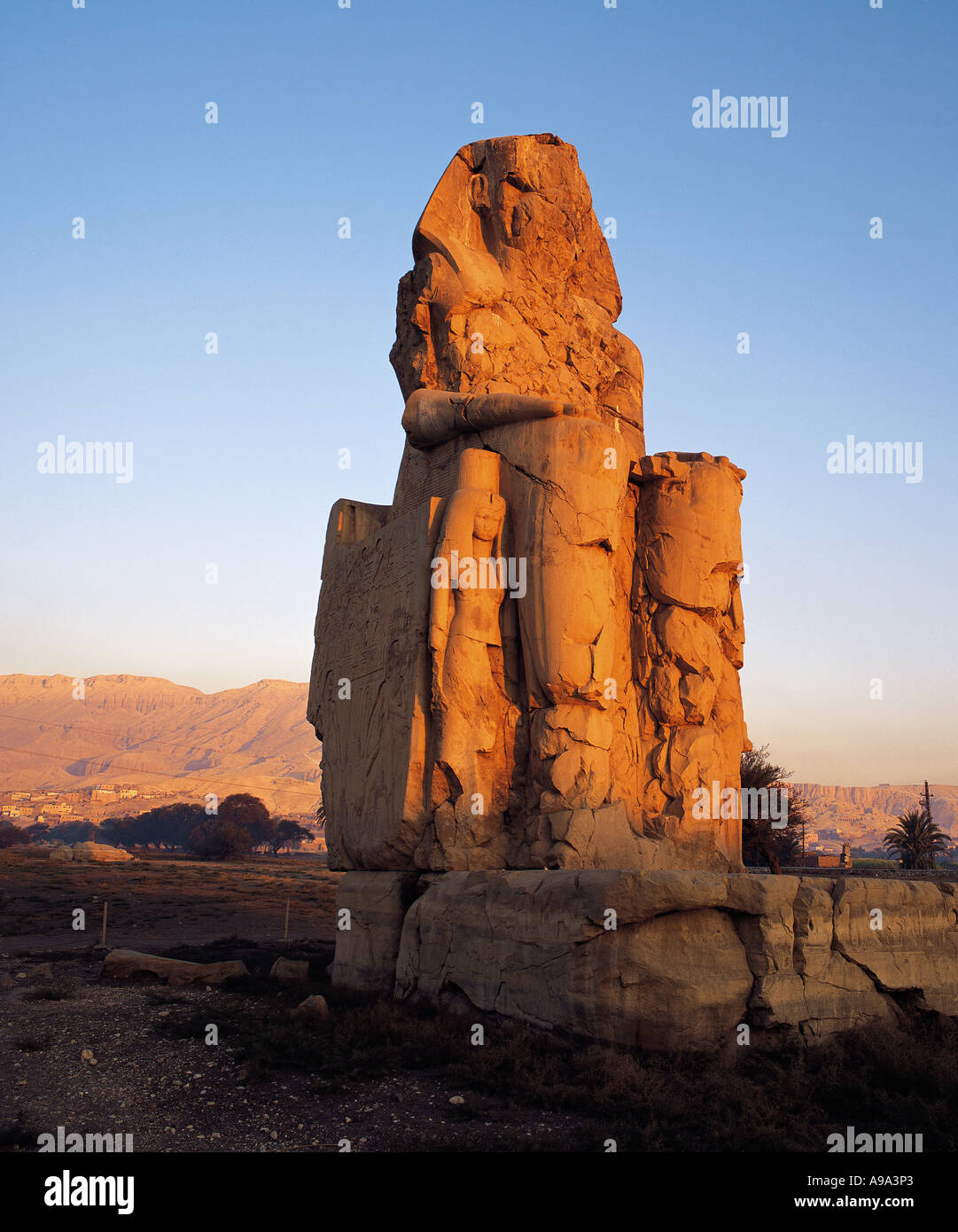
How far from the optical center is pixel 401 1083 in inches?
269

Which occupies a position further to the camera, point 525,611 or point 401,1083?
point 525,611

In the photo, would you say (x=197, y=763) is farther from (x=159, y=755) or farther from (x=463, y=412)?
(x=463, y=412)

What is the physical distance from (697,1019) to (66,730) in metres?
190

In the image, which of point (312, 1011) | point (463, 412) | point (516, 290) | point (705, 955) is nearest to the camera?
point (705, 955)

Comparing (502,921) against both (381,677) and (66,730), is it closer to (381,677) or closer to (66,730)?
(381,677)

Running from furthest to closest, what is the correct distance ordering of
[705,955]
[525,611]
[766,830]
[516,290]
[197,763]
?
[197,763]
[766,830]
[516,290]
[525,611]
[705,955]

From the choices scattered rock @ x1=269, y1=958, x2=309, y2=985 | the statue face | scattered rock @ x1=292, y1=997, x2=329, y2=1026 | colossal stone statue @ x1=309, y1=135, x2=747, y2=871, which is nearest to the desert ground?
scattered rock @ x1=292, y1=997, x2=329, y2=1026

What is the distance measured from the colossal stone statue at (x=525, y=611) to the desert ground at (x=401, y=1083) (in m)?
2.00

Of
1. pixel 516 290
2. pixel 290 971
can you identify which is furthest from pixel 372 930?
pixel 516 290

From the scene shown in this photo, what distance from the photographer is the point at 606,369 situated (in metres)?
11.9

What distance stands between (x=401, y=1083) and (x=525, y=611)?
4303mm

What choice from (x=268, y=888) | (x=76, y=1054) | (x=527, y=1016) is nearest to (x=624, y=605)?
(x=527, y=1016)

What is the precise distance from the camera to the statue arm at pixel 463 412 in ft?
32.0

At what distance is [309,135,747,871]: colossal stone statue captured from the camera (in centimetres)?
923
